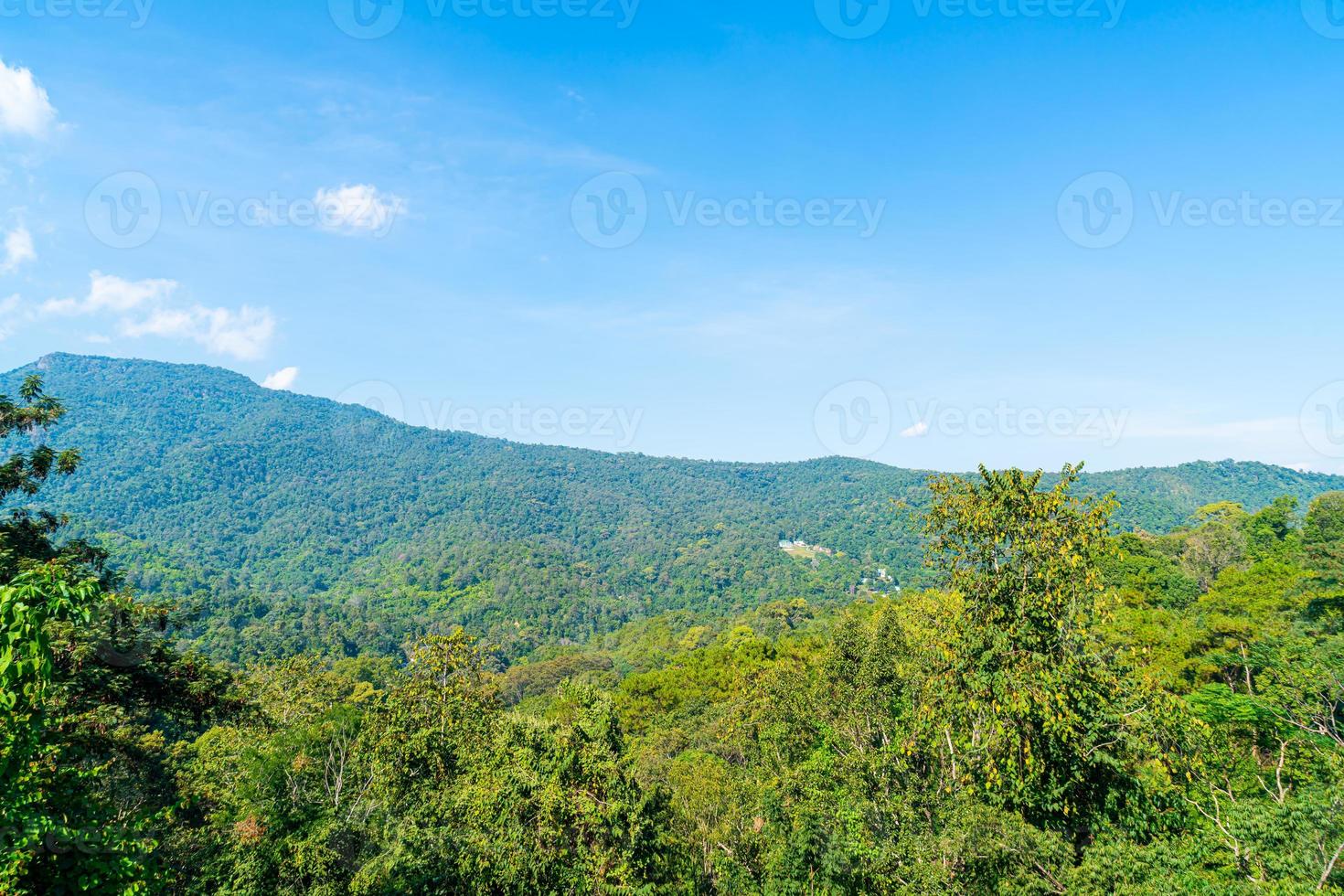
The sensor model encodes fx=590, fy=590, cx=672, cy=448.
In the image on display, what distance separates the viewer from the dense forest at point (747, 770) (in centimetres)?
915

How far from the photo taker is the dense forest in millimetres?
9148

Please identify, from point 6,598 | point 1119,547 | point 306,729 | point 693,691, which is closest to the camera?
point 6,598

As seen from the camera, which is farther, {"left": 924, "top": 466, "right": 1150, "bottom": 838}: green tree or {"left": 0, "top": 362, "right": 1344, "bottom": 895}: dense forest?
{"left": 924, "top": 466, "right": 1150, "bottom": 838}: green tree

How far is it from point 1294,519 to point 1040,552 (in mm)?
111467

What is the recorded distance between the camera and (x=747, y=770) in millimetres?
28531

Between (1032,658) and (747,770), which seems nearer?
(1032,658)

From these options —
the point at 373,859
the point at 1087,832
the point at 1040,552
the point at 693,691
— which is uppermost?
the point at 1040,552

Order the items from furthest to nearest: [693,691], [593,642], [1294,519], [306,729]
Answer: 1. [593,642]
2. [1294,519]
3. [693,691]
4. [306,729]

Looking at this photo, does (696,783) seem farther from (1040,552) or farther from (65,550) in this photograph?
(65,550)

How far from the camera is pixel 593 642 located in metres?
146

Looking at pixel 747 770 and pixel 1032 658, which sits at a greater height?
pixel 1032 658

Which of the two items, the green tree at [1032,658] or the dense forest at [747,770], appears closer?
the dense forest at [747,770]

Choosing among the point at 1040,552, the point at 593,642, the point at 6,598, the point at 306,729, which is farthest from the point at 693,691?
the point at 593,642

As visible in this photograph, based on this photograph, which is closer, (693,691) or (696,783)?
(696,783)
